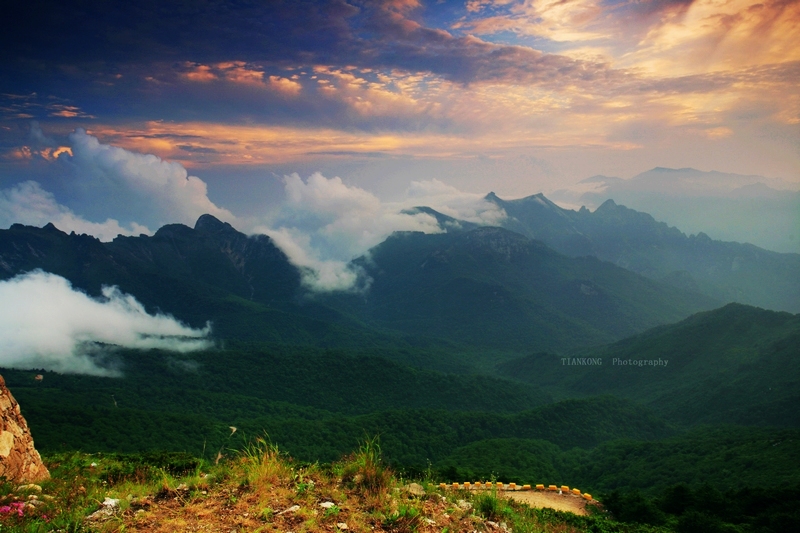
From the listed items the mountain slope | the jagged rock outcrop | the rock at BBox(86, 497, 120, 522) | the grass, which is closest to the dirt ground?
the grass

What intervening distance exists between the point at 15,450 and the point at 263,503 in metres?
12.0

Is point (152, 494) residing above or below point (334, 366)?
above

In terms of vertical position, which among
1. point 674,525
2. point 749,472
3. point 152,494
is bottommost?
point 749,472

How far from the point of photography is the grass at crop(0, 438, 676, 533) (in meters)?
10.4

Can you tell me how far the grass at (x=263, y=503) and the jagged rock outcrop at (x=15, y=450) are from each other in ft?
5.72

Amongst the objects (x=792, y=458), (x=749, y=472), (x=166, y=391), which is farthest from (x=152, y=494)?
(x=166, y=391)

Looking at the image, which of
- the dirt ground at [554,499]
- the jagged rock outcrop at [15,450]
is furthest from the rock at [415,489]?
the dirt ground at [554,499]

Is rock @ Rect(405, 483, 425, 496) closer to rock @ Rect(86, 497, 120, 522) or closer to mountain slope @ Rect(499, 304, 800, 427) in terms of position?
rock @ Rect(86, 497, 120, 522)

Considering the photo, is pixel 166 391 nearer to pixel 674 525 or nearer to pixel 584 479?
pixel 584 479

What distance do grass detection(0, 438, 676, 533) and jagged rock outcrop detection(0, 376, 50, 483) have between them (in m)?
1.74

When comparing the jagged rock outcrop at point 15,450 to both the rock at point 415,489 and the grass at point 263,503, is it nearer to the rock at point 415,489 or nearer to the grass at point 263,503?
the grass at point 263,503

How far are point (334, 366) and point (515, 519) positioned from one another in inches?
6559

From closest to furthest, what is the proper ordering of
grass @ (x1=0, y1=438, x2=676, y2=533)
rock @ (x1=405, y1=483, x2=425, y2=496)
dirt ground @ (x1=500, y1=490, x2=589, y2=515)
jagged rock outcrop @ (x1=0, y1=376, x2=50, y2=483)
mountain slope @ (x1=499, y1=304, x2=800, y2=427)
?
grass @ (x1=0, y1=438, x2=676, y2=533), rock @ (x1=405, y1=483, x2=425, y2=496), jagged rock outcrop @ (x1=0, y1=376, x2=50, y2=483), dirt ground @ (x1=500, y1=490, x2=589, y2=515), mountain slope @ (x1=499, y1=304, x2=800, y2=427)

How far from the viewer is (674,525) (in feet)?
86.4
